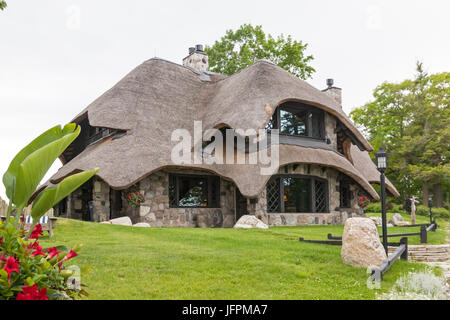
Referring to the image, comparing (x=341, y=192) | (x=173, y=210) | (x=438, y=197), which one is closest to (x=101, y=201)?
(x=173, y=210)

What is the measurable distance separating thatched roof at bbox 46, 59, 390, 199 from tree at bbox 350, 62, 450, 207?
47.0 feet

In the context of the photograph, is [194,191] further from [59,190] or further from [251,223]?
[59,190]

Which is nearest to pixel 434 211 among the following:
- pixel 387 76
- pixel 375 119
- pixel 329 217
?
pixel 375 119

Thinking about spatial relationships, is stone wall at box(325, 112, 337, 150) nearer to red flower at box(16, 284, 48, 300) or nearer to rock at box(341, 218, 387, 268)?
rock at box(341, 218, 387, 268)

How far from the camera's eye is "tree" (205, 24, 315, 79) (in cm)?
2998

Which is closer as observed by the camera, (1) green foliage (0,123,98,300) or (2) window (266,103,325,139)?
(1) green foliage (0,123,98,300)

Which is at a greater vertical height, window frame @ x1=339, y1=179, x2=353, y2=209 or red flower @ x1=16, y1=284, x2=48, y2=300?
window frame @ x1=339, y1=179, x2=353, y2=209

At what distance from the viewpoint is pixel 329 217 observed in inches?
635

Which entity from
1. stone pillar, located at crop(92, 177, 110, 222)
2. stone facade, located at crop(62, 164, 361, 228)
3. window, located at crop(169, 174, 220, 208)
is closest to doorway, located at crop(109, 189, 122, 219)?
stone facade, located at crop(62, 164, 361, 228)

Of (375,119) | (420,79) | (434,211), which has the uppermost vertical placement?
(420,79)

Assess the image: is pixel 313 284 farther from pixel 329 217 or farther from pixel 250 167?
pixel 329 217

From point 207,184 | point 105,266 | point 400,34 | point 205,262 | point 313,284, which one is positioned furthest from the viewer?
point 400,34

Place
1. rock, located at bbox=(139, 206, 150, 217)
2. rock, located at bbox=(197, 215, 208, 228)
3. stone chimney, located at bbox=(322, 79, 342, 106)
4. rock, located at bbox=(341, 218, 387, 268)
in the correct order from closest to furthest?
1. rock, located at bbox=(341, 218, 387, 268)
2. rock, located at bbox=(139, 206, 150, 217)
3. rock, located at bbox=(197, 215, 208, 228)
4. stone chimney, located at bbox=(322, 79, 342, 106)

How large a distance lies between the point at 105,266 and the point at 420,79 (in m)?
32.6
